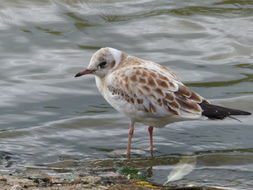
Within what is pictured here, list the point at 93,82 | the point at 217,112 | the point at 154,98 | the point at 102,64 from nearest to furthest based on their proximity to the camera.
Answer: the point at 217,112
the point at 154,98
the point at 102,64
the point at 93,82

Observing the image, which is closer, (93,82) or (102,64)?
(102,64)

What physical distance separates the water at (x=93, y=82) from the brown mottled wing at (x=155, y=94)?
0.76 meters

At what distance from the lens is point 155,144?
9500 mm

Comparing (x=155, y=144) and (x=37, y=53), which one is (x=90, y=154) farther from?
(x=37, y=53)

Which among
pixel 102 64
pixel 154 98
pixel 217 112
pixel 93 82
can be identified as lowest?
pixel 93 82

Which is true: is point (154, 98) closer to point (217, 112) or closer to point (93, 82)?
point (217, 112)

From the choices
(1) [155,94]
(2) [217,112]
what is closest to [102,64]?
(1) [155,94]

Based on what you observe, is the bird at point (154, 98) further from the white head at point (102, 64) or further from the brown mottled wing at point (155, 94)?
the white head at point (102, 64)

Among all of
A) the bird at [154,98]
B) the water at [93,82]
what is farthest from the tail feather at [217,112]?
the water at [93,82]

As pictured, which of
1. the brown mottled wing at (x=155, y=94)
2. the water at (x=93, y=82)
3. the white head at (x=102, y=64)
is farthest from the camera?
the water at (x=93, y=82)

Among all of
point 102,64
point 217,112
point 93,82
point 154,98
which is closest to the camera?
point 217,112

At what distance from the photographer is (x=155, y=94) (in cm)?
842

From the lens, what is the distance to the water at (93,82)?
9.01 m

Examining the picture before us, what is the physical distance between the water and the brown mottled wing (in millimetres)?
759
